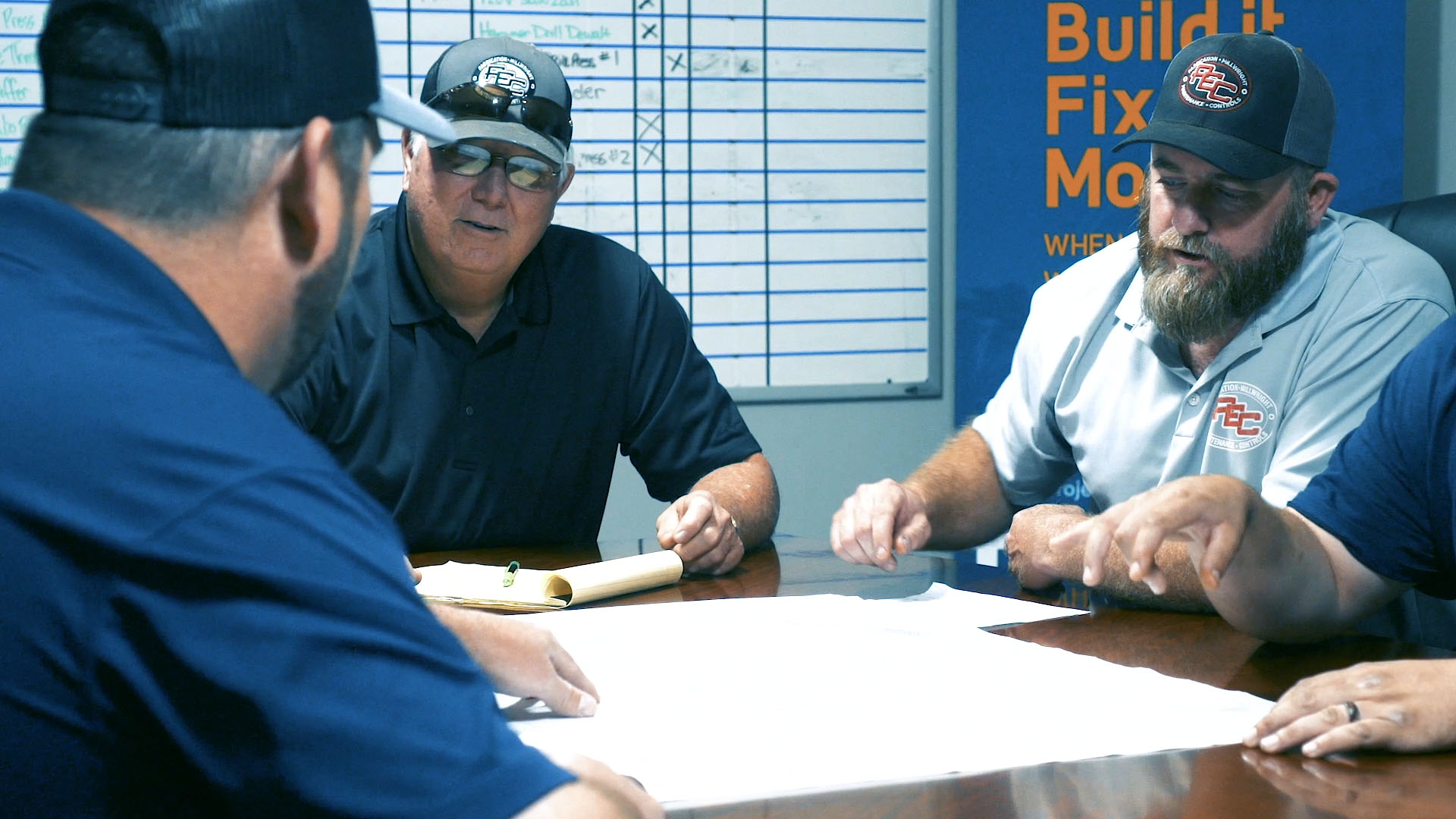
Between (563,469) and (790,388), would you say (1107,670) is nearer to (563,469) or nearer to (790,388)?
(563,469)

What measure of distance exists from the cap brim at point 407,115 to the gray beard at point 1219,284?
124cm

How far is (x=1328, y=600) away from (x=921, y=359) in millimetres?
1751

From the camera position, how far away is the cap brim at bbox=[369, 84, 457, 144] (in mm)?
720

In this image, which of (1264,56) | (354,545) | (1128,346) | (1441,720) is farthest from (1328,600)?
(354,545)

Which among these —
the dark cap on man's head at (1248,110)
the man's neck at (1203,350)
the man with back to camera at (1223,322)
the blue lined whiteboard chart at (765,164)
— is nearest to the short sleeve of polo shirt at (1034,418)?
the man with back to camera at (1223,322)

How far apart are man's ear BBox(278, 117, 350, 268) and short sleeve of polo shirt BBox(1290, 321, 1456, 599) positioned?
1.13 m

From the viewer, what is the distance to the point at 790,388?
2982 mm

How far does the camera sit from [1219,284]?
5.84 ft

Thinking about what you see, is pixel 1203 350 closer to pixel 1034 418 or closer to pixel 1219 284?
pixel 1219 284

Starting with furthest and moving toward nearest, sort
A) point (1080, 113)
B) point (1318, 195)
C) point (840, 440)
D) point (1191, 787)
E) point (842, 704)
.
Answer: point (840, 440), point (1080, 113), point (1318, 195), point (842, 704), point (1191, 787)

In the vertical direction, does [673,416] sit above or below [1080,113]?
below

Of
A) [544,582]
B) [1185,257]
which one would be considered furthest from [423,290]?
[1185,257]

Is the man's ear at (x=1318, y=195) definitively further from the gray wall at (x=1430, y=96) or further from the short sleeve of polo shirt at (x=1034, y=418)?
the gray wall at (x=1430, y=96)

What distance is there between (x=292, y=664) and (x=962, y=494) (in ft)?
5.15
